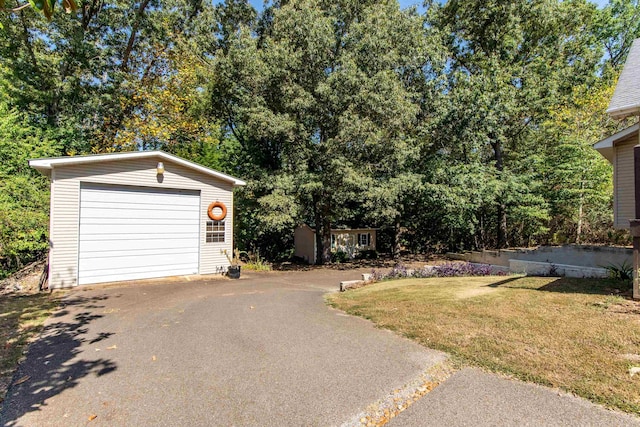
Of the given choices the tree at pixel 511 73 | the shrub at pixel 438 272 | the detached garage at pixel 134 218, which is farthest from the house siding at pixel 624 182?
the detached garage at pixel 134 218

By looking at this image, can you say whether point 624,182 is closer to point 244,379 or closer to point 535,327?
point 535,327

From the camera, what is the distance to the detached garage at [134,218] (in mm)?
8148

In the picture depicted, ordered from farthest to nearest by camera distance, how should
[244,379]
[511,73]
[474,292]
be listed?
[511,73]
[474,292]
[244,379]

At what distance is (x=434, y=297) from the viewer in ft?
21.5

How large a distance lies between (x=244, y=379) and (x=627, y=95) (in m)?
9.60

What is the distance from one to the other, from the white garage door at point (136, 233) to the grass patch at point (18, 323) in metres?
1.51

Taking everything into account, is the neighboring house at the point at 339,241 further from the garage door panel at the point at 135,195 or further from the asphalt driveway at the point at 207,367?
the asphalt driveway at the point at 207,367

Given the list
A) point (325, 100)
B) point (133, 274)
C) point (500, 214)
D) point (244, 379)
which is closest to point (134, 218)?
point (133, 274)

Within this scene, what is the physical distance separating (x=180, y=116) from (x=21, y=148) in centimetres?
667

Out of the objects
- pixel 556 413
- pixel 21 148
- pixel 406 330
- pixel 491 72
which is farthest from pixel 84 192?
pixel 491 72

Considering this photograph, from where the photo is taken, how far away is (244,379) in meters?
3.39

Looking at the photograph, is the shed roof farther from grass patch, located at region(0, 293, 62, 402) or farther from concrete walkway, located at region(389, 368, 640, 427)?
grass patch, located at region(0, 293, 62, 402)

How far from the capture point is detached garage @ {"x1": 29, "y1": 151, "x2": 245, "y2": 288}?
8.15m

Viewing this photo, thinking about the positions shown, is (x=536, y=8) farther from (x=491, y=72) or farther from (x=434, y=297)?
(x=434, y=297)
